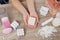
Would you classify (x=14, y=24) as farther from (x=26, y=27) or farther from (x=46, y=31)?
(x=46, y=31)

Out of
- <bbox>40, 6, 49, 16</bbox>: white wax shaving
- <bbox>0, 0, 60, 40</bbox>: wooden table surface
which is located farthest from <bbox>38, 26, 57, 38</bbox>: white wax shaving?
<bbox>40, 6, 49, 16</bbox>: white wax shaving

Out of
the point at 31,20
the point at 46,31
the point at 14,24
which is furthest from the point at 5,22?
the point at 46,31

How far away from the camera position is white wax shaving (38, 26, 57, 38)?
3.92 feet

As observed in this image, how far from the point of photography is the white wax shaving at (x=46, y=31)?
3.92ft

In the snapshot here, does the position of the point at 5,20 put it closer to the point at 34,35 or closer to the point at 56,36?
the point at 34,35

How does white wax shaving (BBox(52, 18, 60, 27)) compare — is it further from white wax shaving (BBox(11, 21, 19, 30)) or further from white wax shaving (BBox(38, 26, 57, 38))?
white wax shaving (BBox(11, 21, 19, 30))

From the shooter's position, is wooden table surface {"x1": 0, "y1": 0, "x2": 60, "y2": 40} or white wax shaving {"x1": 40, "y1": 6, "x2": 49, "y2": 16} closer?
wooden table surface {"x1": 0, "y1": 0, "x2": 60, "y2": 40}

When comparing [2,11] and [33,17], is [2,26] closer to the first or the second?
[2,11]

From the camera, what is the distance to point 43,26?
1.25m

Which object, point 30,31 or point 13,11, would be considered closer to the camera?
point 30,31

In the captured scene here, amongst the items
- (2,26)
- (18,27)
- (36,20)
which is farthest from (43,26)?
(2,26)

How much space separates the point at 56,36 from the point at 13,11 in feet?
1.25

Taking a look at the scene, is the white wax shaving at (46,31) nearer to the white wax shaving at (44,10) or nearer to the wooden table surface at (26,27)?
the wooden table surface at (26,27)

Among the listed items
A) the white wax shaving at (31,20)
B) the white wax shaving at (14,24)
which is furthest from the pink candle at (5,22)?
the white wax shaving at (31,20)
